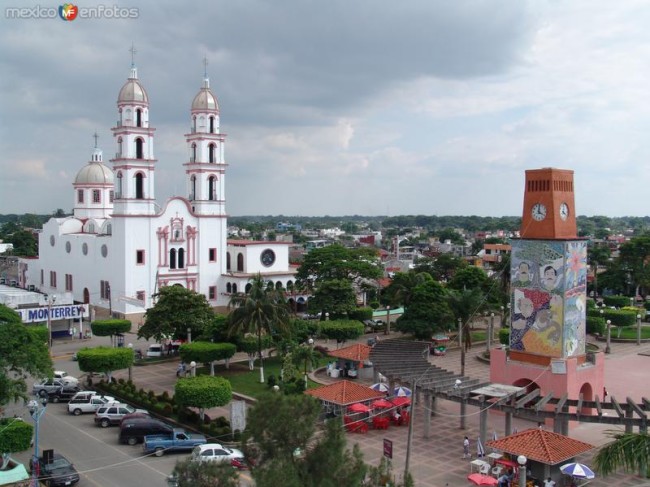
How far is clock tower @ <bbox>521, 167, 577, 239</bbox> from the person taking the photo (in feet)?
94.6

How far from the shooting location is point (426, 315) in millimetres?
43156

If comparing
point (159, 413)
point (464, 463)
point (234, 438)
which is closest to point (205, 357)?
point (159, 413)

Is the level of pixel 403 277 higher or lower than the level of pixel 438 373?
higher

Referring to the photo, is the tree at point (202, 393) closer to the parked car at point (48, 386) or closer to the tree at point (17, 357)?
the tree at point (17, 357)

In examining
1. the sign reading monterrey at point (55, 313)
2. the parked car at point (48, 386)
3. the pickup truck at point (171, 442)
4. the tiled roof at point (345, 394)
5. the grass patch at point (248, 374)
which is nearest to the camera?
the pickup truck at point (171, 442)

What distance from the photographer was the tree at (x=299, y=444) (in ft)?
41.4

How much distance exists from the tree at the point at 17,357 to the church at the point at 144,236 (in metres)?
27.8

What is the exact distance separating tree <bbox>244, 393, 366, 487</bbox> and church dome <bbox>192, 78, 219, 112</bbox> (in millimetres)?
49998

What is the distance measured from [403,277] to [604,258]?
39344 millimetres

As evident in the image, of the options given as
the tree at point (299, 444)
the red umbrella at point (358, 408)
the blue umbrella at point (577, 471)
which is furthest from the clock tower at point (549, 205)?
the tree at point (299, 444)

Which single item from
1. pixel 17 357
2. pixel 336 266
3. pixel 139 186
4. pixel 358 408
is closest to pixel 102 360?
pixel 17 357

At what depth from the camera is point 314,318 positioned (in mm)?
55906

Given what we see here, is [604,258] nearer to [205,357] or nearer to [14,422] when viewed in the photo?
[205,357]

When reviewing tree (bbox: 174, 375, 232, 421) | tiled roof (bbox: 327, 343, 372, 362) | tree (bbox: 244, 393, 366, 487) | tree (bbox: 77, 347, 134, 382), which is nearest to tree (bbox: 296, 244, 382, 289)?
tiled roof (bbox: 327, 343, 372, 362)
